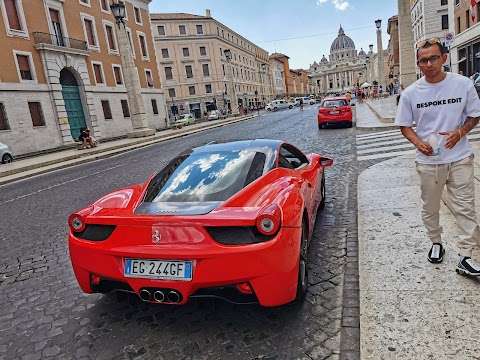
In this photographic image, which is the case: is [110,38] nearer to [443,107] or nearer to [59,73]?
[59,73]

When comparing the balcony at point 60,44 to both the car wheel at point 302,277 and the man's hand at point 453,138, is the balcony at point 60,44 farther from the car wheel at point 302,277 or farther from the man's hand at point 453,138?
the man's hand at point 453,138

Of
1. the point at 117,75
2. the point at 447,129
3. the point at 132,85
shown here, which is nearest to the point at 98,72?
the point at 117,75

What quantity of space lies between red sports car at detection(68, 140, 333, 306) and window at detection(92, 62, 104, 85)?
30116 mm

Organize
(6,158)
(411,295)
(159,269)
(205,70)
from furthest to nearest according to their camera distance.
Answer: (205,70)
(6,158)
(411,295)
(159,269)

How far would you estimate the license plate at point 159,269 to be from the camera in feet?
7.88

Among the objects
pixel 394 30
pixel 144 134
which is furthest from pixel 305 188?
pixel 394 30

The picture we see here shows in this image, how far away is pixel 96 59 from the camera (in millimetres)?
30062

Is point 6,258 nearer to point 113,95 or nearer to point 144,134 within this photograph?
point 144,134

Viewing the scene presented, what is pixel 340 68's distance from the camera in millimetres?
157750

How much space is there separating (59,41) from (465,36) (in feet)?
109

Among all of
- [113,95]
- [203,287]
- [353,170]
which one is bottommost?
[353,170]

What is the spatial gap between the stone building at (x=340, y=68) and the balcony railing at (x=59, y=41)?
142 metres

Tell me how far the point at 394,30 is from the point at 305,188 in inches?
3217

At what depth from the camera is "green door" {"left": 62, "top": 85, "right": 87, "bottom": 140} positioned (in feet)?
87.8
